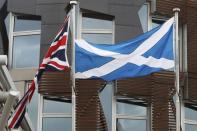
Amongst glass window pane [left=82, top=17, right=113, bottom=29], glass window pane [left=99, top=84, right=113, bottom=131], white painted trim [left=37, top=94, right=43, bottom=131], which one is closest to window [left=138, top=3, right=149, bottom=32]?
glass window pane [left=82, top=17, right=113, bottom=29]

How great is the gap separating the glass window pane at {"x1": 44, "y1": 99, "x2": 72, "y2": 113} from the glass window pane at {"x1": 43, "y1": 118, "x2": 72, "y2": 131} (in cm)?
29

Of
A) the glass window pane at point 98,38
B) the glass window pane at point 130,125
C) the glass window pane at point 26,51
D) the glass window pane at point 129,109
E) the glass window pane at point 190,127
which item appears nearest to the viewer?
the glass window pane at point 130,125

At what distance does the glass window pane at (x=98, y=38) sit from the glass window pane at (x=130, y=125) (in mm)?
2725

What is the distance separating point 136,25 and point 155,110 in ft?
9.55

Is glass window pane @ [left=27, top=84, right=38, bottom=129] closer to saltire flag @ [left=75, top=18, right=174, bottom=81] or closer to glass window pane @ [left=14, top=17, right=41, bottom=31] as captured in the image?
glass window pane @ [left=14, top=17, right=41, bottom=31]

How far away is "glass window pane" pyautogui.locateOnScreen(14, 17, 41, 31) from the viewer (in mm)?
21391

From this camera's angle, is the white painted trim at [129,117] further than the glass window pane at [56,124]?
Yes

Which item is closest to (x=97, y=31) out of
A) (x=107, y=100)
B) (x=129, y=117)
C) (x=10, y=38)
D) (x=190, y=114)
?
(x=107, y=100)

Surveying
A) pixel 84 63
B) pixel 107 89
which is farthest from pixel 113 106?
pixel 84 63

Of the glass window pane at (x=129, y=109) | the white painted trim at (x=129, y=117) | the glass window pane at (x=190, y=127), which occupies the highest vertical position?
the glass window pane at (x=129, y=109)

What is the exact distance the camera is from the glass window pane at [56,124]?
66.1 feet

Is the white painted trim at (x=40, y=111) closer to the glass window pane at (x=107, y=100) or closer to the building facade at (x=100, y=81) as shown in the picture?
the building facade at (x=100, y=81)

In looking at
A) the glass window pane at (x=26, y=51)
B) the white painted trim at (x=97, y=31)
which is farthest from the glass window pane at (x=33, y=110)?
the white painted trim at (x=97, y=31)

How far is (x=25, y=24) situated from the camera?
70.4ft
